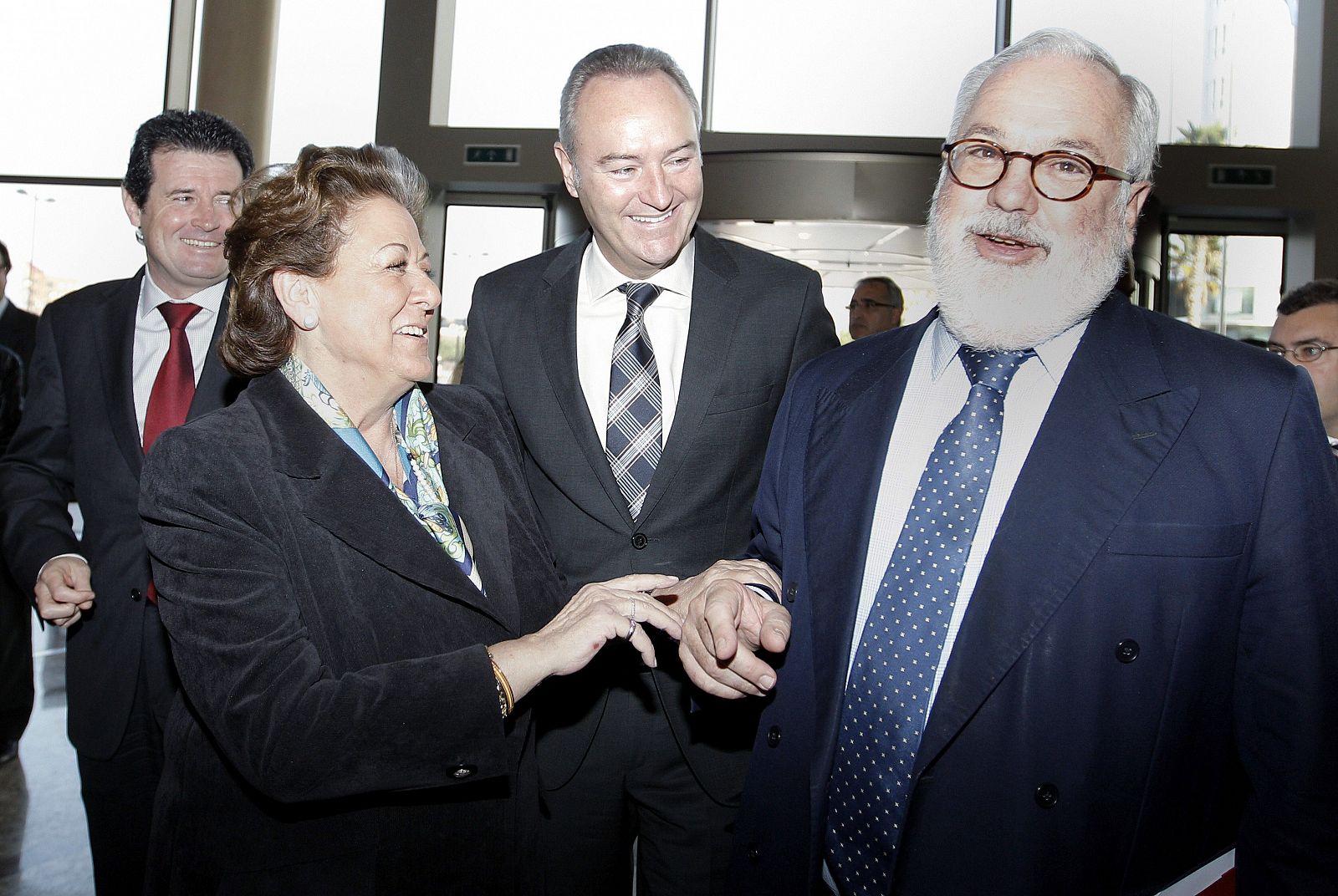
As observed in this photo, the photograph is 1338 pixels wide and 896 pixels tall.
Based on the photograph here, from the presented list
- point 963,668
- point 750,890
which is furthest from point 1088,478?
point 750,890

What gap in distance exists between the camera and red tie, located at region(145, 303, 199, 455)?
2.52m

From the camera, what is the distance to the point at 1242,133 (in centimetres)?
959

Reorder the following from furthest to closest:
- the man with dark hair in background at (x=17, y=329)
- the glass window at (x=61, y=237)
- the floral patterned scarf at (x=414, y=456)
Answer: the glass window at (x=61, y=237), the man with dark hair in background at (x=17, y=329), the floral patterned scarf at (x=414, y=456)

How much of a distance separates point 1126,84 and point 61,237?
10.1 metres

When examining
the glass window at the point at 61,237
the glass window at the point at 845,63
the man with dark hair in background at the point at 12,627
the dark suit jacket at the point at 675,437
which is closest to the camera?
the dark suit jacket at the point at 675,437

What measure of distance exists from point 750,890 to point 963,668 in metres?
0.54

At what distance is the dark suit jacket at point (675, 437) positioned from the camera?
2.11 meters

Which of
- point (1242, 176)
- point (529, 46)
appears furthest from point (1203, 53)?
point (529, 46)

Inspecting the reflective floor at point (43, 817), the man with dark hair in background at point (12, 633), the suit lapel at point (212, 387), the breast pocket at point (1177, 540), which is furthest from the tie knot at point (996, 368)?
the man with dark hair in background at point (12, 633)

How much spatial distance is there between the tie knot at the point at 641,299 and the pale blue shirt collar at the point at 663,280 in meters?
0.03

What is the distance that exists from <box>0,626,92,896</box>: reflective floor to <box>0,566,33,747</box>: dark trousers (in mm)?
285

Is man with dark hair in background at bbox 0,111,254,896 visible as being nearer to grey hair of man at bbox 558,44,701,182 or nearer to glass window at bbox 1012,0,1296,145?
grey hair of man at bbox 558,44,701,182

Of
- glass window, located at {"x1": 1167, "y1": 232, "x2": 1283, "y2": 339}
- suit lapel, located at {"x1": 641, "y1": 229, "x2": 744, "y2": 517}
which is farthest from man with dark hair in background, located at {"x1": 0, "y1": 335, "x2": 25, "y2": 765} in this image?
glass window, located at {"x1": 1167, "y1": 232, "x2": 1283, "y2": 339}

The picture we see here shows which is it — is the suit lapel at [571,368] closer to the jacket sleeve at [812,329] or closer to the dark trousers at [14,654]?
the jacket sleeve at [812,329]
